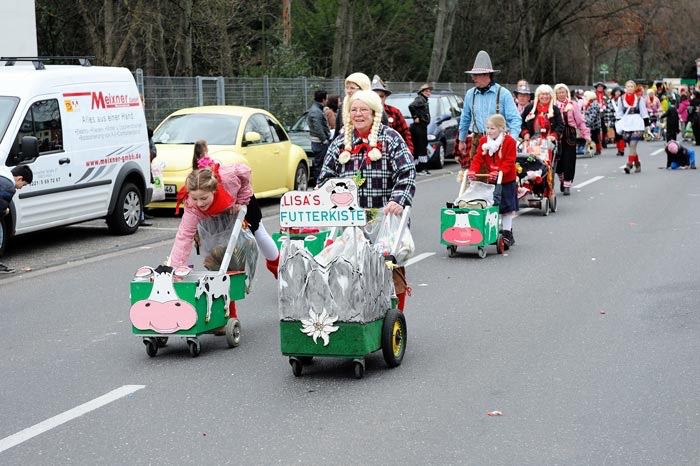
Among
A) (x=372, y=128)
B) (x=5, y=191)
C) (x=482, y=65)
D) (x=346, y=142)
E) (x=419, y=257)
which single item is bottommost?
(x=419, y=257)

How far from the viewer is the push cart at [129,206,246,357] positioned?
783 centimetres

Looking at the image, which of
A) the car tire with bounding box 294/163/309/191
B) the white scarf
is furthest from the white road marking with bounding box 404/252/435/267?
the car tire with bounding box 294/163/309/191

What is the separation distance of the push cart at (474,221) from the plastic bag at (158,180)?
572 centimetres

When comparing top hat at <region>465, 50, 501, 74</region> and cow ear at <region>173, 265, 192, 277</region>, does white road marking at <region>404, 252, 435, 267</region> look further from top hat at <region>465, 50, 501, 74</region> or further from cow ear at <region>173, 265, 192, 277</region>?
cow ear at <region>173, 265, 192, 277</region>

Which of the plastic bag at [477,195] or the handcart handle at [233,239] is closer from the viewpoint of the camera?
the handcart handle at [233,239]

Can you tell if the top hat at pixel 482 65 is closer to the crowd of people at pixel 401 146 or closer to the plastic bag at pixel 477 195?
the crowd of people at pixel 401 146

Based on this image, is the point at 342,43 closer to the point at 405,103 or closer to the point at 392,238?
the point at 405,103

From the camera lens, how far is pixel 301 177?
66.9ft

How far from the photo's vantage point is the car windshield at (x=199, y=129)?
716 inches

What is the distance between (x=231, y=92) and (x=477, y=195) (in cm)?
1522


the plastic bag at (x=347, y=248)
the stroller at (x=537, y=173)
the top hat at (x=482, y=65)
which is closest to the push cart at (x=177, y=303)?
the plastic bag at (x=347, y=248)

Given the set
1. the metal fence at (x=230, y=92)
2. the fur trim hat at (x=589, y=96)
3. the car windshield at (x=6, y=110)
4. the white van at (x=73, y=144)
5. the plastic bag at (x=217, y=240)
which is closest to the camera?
the plastic bag at (x=217, y=240)

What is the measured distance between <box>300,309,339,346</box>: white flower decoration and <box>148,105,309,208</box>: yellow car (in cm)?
1048

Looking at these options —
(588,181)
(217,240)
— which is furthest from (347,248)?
(588,181)
